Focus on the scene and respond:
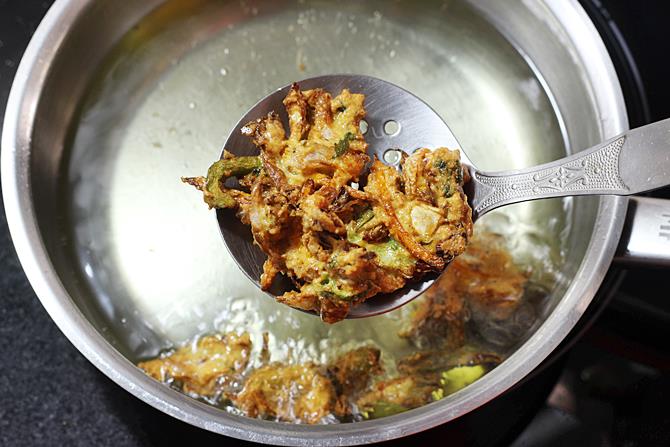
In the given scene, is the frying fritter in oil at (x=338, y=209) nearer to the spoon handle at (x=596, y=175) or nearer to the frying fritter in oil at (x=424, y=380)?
the spoon handle at (x=596, y=175)

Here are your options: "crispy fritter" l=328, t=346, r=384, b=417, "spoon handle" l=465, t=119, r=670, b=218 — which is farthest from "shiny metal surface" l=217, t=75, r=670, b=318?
"crispy fritter" l=328, t=346, r=384, b=417

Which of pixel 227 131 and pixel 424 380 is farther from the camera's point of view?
pixel 227 131

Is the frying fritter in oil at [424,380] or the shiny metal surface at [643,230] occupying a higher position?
the shiny metal surface at [643,230]

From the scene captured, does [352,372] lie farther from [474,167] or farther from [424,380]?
[474,167]

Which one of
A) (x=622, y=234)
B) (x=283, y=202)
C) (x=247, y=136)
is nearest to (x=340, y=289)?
(x=283, y=202)

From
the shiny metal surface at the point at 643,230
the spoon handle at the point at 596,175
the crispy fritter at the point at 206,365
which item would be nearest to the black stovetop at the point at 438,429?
the crispy fritter at the point at 206,365

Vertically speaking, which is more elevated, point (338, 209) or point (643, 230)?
point (643, 230)

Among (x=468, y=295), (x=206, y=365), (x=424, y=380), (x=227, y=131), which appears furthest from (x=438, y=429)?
(x=227, y=131)

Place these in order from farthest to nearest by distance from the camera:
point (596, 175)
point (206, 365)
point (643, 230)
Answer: point (206, 365) → point (643, 230) → point (596, 175)
